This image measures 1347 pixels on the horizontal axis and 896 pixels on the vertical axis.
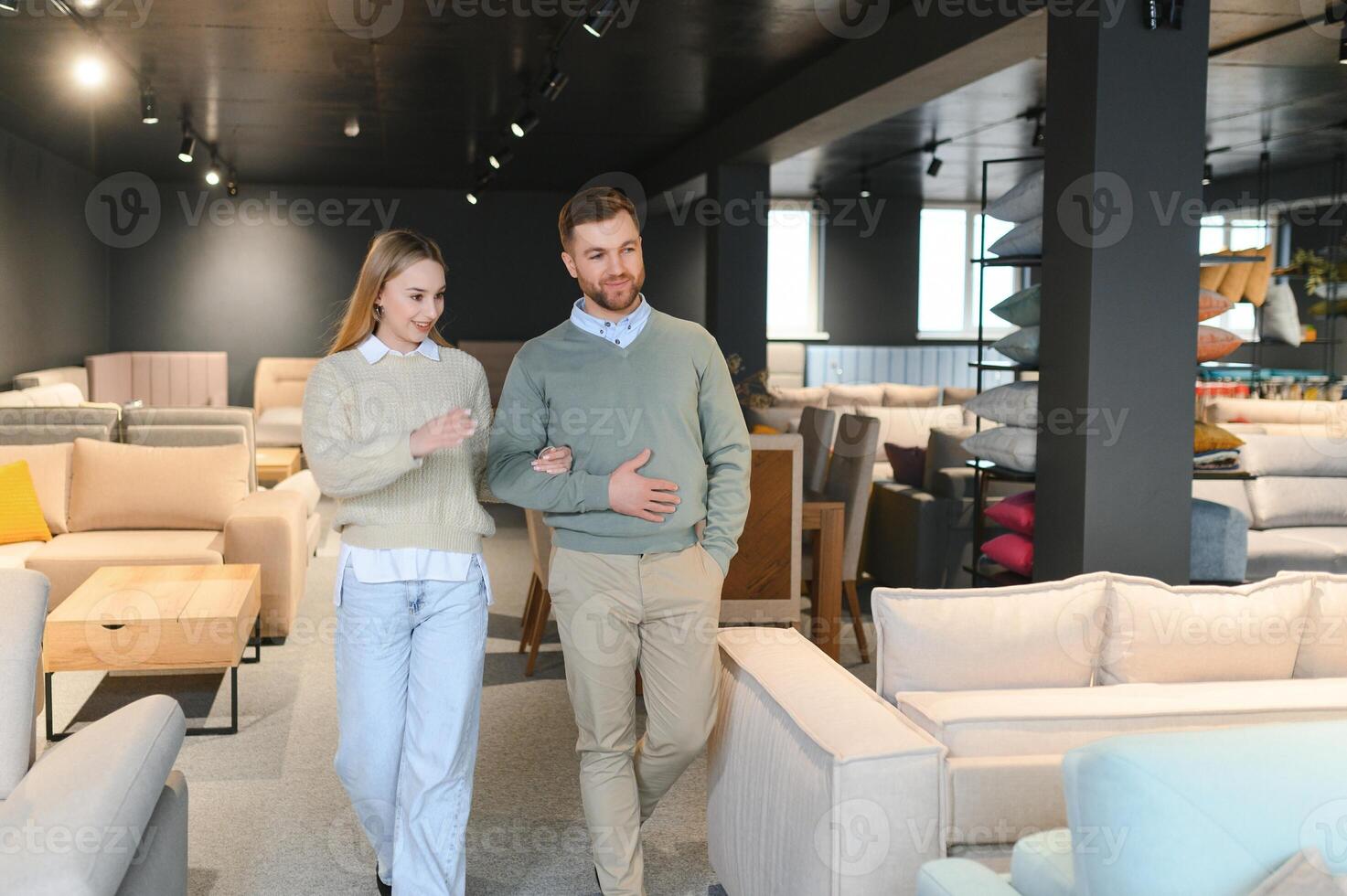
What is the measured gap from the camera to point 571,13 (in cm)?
544

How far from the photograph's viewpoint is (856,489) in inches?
207

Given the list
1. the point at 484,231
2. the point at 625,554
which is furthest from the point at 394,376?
the point at 484,231

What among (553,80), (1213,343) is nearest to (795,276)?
(553,80)

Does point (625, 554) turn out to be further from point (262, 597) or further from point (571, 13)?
point (571, 13)

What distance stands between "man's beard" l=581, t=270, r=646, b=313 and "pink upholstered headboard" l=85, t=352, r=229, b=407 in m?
9.97

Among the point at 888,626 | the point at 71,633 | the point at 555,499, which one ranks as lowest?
the point at 71,633

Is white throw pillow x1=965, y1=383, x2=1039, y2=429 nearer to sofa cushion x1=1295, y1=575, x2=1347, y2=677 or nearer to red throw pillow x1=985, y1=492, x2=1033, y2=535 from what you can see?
red throw pillow x1=985, y1=492, x2=1033, y2=535

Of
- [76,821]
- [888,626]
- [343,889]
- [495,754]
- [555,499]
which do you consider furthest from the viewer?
[495,754]

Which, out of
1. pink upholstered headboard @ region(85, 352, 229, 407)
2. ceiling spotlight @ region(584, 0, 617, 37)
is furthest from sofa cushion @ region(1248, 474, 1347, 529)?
pink upholstered headboard @ region(85, 352, 229, 407)

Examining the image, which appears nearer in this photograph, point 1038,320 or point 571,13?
point 1038,320

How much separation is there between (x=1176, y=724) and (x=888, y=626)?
0.56 meters

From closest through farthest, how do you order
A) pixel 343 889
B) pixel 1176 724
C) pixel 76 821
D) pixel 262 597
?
pixel 76 821 < pixel 1176 724 < pixel 343 889 < pixel 262 597

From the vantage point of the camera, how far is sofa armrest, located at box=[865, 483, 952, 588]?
5.91 m

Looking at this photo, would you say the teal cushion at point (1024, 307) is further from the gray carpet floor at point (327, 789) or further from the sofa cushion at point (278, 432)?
the sofa cushion at point (278, 432)
